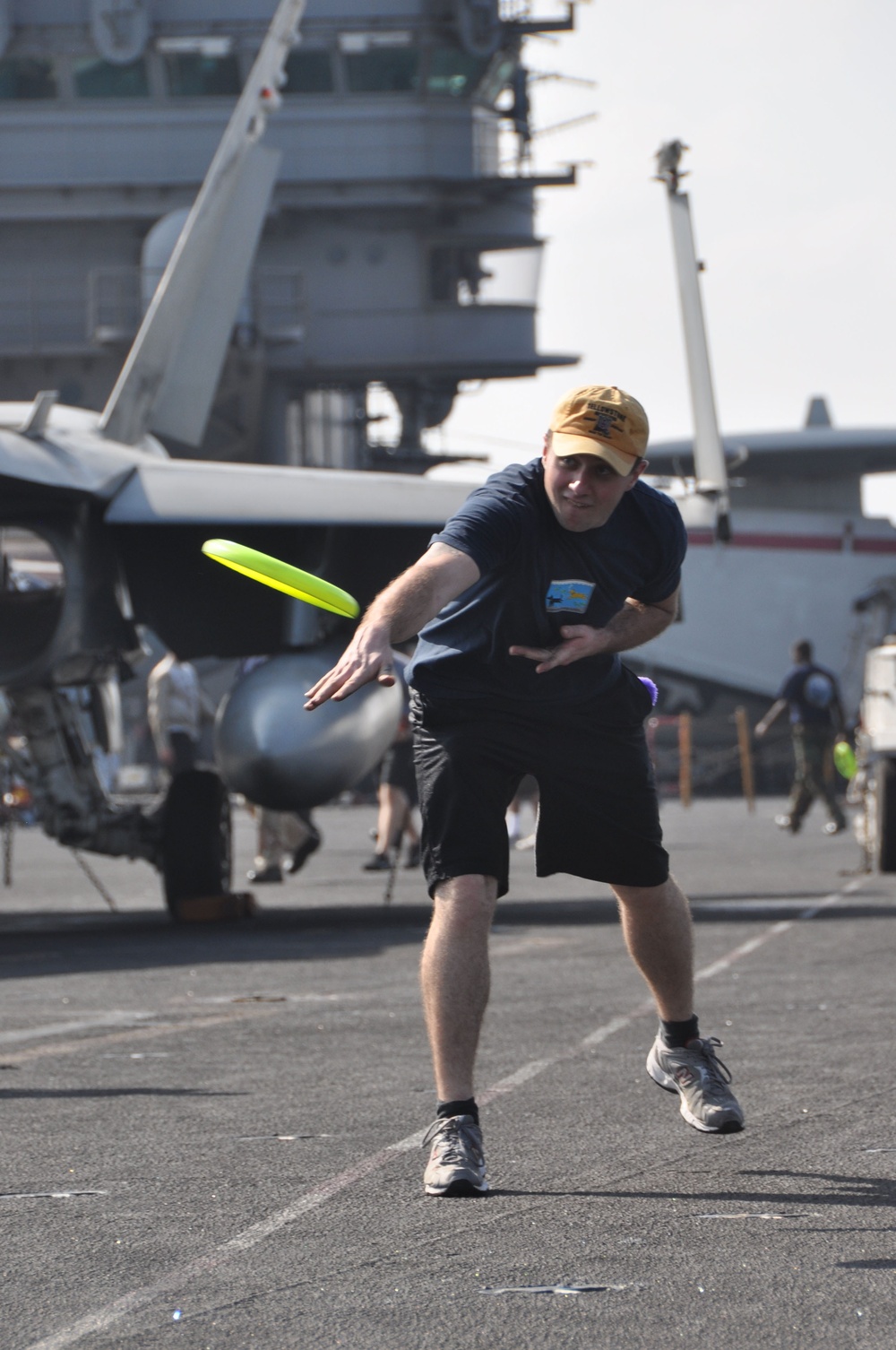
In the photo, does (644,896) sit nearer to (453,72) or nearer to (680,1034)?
(680,1034)

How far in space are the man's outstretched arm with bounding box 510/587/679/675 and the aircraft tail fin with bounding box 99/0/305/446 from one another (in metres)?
8.34

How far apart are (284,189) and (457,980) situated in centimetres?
2973

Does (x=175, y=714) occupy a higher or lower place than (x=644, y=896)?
lower

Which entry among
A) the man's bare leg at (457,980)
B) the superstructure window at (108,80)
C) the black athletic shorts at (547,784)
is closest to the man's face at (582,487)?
the black athletic shorts at (547,784)

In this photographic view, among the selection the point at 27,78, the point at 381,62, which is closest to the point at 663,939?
the point at 381,62

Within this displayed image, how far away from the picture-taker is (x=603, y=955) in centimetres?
853

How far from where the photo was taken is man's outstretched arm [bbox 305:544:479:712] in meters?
3.45

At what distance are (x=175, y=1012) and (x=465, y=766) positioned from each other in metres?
3.11

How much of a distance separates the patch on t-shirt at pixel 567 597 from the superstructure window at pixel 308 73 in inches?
1132

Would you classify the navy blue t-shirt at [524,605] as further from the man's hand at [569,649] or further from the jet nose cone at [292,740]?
the jet nose cone at [292,740]

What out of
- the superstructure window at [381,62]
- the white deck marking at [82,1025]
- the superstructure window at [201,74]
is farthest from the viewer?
the superstructure window at [201,74]

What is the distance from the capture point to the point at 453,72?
3203cm

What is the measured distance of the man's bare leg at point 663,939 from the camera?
4.29 meters

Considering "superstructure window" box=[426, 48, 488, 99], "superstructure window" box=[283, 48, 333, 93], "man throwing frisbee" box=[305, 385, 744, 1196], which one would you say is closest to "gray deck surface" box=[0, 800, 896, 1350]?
"man throwing frisbee" box=[305, 385, 744, 1196]
